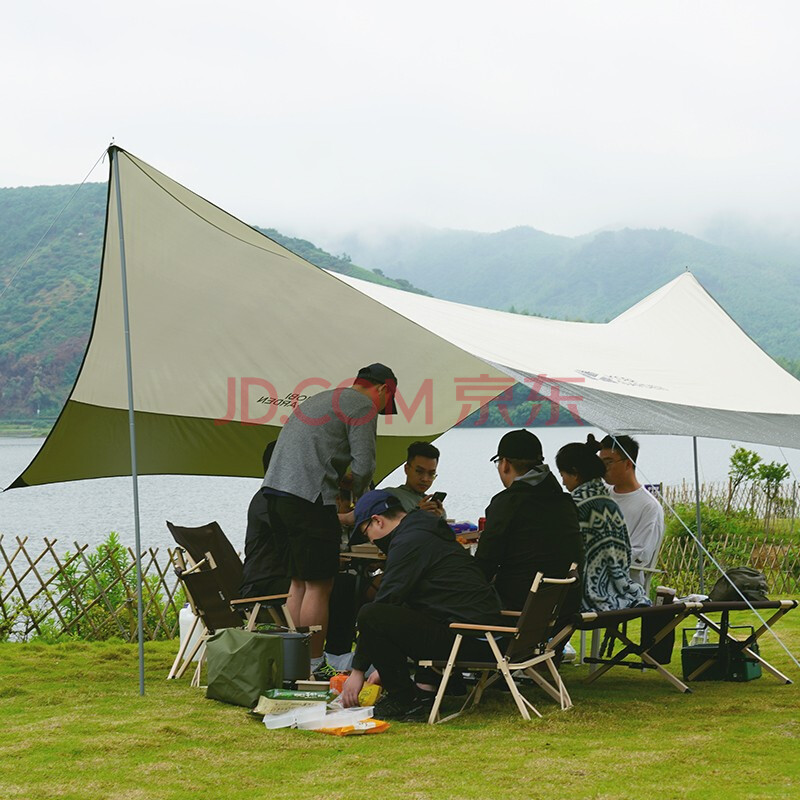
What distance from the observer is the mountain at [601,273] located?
79875 mm

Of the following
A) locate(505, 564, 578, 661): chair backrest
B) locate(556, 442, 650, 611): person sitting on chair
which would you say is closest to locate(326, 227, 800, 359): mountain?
locate(556, 442, 650, 611): person sitting on chair

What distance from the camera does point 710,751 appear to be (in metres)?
3.45

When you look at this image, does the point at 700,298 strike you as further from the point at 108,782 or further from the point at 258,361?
the point at 108,782

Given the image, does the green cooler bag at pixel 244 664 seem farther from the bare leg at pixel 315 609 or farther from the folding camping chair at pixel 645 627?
the folding camping chair at pixel 645 627

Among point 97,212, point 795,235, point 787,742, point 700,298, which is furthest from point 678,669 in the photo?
point 795,235

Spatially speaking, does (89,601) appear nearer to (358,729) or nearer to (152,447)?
(152,447)

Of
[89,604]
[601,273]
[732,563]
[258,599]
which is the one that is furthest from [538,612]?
[601,273]

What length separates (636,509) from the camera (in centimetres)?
528

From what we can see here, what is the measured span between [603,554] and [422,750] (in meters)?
1.37

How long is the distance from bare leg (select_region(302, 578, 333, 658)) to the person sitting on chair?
1088 mm

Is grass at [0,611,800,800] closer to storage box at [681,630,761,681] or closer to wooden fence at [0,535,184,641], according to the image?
storage box at [681,630,761,681]

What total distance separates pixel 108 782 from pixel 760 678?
3123mm

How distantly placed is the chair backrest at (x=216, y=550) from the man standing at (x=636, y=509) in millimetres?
1888

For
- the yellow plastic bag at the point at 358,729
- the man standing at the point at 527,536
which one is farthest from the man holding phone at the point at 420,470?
the yellow plastic bag at the point at 358,729
